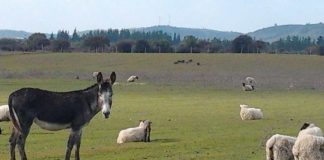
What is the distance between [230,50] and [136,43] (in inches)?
676

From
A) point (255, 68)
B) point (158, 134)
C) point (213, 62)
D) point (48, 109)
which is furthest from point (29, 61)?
point (48, 109)

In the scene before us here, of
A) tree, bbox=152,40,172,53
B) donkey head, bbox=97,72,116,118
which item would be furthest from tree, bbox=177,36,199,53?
donkey head, bbox=97,72,116,118

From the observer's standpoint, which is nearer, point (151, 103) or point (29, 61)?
point (151, 103)

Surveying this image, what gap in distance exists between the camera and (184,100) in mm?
41000

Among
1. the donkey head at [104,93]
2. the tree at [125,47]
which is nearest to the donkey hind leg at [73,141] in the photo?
the donkey head at [104,93]

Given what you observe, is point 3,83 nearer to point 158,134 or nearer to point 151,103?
point 151,103

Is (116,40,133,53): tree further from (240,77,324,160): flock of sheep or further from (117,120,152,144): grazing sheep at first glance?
(240,77,324,160): flock of sheep

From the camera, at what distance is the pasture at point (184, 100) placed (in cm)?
1978

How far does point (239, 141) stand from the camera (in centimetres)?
2152

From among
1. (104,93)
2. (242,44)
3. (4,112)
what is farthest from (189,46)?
(104,93)

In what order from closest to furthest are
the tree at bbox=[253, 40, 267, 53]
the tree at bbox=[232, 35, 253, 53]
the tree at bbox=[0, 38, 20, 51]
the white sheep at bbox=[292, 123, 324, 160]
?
1. the white sheep at bbox=[292, 123, 324, 160]
2. the tree at bbox=[0, 38, 20, 51]
3. the tree at bbox=[232, 35, 253, 53]
4. the tree at bbox=[253, 40, 267, 53]

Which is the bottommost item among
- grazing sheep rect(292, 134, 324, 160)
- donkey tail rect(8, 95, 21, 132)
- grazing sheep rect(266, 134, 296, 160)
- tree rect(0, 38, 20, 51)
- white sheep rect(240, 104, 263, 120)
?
tree rect(0, 38, 20, 51)

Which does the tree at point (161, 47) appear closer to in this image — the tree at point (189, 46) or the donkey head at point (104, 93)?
the tree at point (189, 46)

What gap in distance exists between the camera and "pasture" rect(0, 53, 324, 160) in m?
19.8
